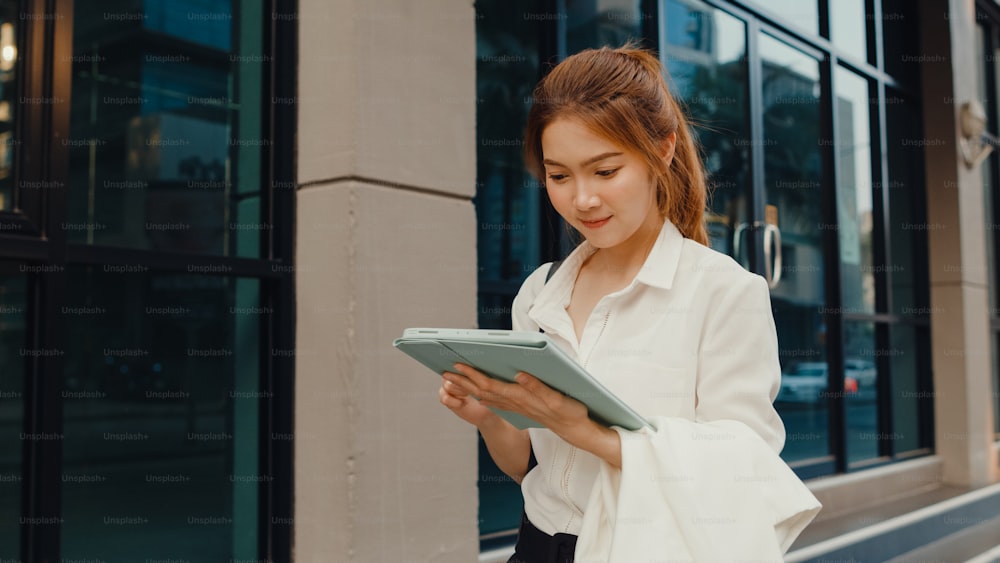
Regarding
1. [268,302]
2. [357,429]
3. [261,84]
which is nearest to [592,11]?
[261,84]

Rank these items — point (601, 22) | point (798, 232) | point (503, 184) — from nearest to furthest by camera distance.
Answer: point (503, 184) → point (601, 22) → point (798, 232)

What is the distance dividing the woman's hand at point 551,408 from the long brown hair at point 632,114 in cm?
42

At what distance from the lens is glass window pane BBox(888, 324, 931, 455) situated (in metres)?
6.57

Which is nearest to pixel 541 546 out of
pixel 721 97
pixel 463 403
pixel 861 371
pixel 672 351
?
pixel 463 403

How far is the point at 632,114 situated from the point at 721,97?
4320 mm

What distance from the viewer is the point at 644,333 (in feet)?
4.49

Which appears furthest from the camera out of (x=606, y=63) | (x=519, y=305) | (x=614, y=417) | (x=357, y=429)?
(x=357, y=429)

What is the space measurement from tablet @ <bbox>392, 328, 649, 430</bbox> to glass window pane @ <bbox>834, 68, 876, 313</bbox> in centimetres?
510

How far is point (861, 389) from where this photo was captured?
615cm

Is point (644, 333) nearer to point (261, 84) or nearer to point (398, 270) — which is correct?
point (398, 270)

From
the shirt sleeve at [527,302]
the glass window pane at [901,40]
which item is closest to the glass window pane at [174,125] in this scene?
the shirt sleeve at [527,302]

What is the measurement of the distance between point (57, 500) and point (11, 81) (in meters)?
1.21

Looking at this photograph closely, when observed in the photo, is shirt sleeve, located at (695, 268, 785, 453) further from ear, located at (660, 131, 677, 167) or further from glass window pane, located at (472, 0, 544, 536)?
glass window pane, located at (472, 0, 544, 536)

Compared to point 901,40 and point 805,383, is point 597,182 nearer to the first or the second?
point 805,383
